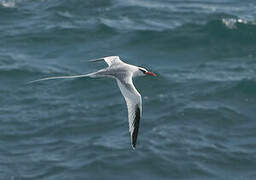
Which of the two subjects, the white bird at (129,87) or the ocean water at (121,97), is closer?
the white bird at (129,87)

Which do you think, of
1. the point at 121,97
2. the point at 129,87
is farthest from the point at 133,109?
the point at 121,97

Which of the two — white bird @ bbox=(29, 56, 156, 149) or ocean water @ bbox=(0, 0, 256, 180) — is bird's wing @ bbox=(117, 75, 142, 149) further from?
ocean water @ bbox=(0, 0, 256, 180)

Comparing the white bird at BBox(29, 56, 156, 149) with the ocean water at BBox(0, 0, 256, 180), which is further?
the ocean water at BBox(0, 0, 256, 180)

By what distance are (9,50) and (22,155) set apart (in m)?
10.8

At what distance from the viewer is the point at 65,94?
35.1 m

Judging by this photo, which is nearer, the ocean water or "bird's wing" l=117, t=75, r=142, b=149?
"bird's wing" l=117, t=75, r=142, b=149

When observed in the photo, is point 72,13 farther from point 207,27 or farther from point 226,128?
point 226,128

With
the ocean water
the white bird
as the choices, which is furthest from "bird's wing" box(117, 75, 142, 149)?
the ocean water

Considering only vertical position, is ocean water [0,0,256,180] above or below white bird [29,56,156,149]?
below

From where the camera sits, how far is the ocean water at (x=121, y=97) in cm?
3039

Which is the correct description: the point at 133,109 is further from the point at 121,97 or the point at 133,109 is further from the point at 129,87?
the point at 121,97

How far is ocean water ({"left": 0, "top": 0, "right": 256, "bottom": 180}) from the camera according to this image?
30.4 m

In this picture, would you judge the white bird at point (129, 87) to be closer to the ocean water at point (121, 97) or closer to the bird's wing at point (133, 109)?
the bird's wing at point (133, 109)

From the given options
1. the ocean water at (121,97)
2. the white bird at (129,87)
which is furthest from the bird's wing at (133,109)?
the ocean water at (121,97)
